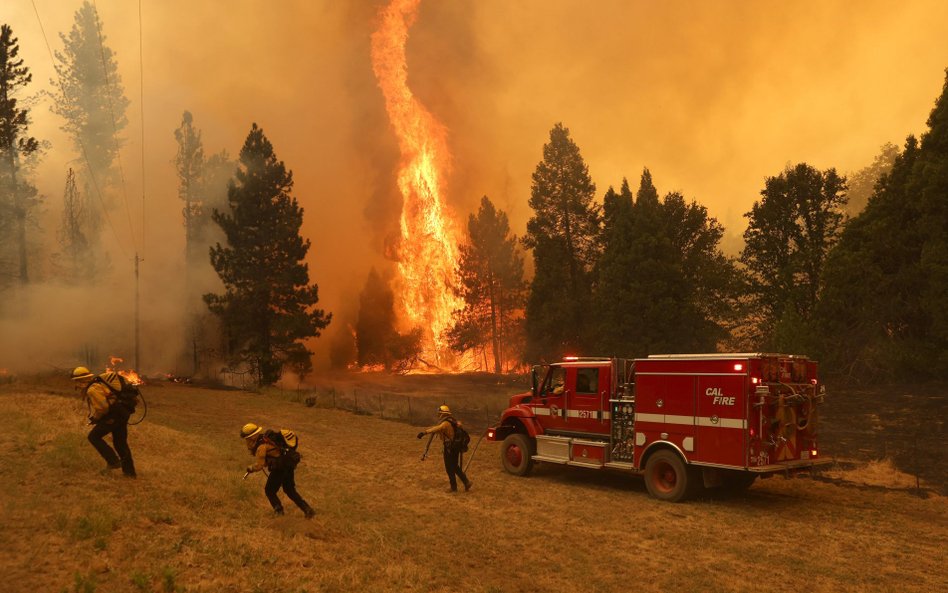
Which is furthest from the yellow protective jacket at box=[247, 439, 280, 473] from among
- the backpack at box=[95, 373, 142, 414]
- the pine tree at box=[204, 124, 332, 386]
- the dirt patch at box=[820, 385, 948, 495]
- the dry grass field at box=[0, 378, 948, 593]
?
the pine tree at box=[204, 124, 332, 386]

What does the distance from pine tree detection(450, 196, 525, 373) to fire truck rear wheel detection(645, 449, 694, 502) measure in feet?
145

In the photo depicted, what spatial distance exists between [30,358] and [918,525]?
45800 mm

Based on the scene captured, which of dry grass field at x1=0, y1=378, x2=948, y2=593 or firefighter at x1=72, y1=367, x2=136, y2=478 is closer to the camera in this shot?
dry grass field at x1=0, y1=378, x2=948, y2=593

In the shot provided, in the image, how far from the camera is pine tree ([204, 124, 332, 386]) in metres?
40.9

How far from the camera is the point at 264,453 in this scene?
34.6 feet

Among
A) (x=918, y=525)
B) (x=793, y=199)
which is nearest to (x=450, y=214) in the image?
(x=793, y=199)

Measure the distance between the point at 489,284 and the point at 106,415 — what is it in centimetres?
4983

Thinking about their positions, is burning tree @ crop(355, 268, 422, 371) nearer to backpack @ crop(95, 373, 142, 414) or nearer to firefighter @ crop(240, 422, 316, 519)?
backpack @ crop(95, 373, 142, 414)

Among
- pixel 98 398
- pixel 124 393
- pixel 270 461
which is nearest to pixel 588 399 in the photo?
pixel 270 461

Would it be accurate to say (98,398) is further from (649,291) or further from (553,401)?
(649,291)

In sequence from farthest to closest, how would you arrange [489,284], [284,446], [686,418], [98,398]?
[489,284], [686,418], [98,398], [284,446]

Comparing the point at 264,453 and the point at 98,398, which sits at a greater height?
the point at 98,398

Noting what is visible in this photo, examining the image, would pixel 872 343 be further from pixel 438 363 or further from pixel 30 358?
pixel 30 358

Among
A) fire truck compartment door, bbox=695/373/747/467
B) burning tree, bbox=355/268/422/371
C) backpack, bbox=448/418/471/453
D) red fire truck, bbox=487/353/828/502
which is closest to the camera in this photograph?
fire truck compartment door, bbox=695/373/747/467
